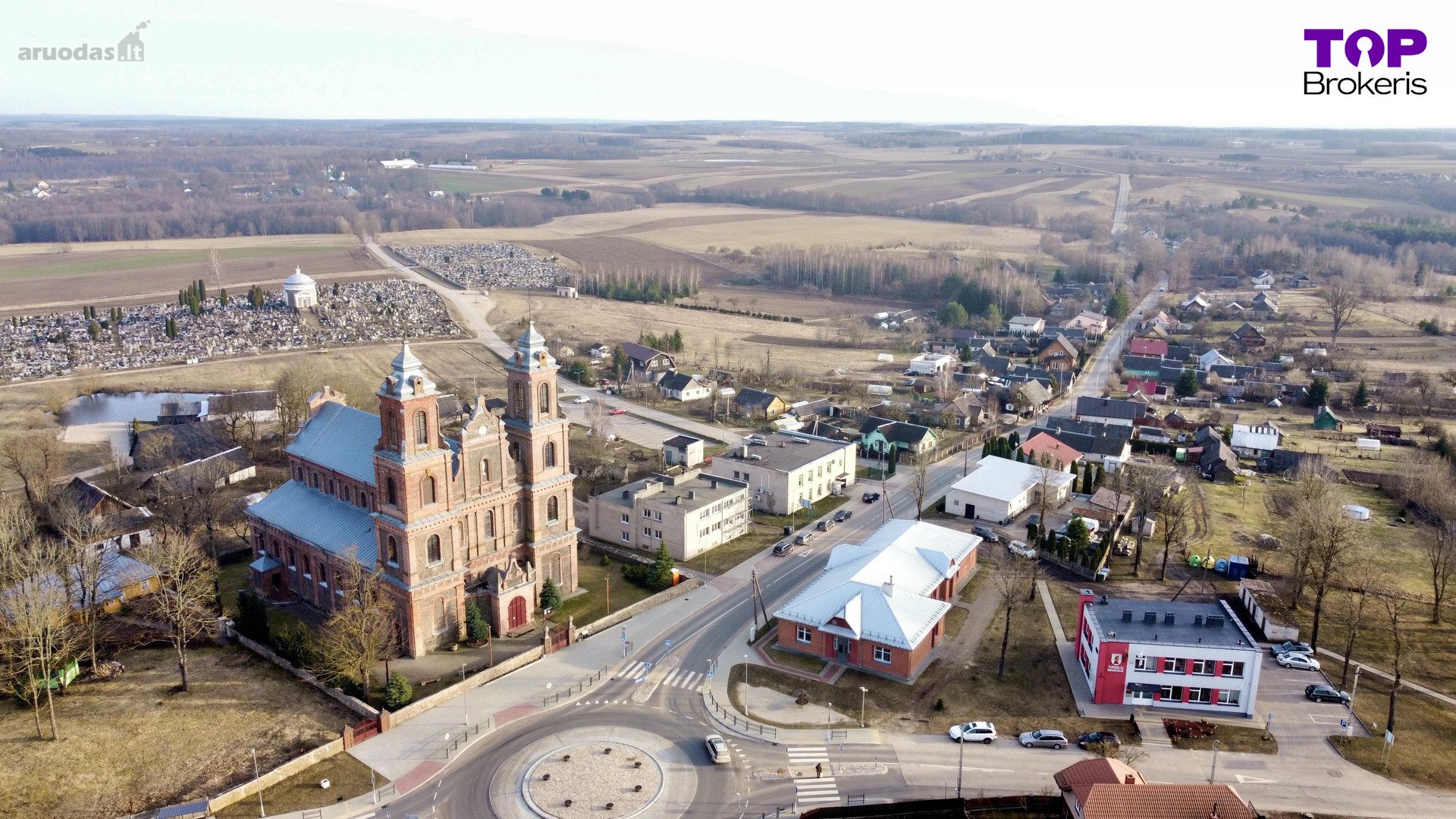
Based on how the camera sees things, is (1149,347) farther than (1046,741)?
Yes

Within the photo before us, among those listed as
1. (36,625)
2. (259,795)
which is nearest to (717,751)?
(259,795)

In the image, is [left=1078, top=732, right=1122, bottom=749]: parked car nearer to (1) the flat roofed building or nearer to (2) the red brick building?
(2) the red brick building

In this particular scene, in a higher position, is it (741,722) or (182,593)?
(182,593)

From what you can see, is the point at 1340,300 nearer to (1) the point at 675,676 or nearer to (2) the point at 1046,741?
(2) the point at 1046,741

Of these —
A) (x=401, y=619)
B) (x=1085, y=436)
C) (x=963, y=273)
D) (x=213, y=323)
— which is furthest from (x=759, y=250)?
(x=401, y=619)

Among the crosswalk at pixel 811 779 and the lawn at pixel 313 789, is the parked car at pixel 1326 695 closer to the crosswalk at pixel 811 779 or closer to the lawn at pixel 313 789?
the crosswalk at pixel 811 779

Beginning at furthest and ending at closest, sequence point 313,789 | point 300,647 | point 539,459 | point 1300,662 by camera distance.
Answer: point 539,459, point 1300,662, point 300,647, point 313,789

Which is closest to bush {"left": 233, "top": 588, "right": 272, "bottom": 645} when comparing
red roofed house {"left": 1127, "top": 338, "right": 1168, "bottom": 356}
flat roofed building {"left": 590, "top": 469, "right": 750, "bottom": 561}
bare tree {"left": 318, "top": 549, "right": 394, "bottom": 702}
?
bare tree {"left": 318, "top": 549, "right": 394, "bottom": 702}
